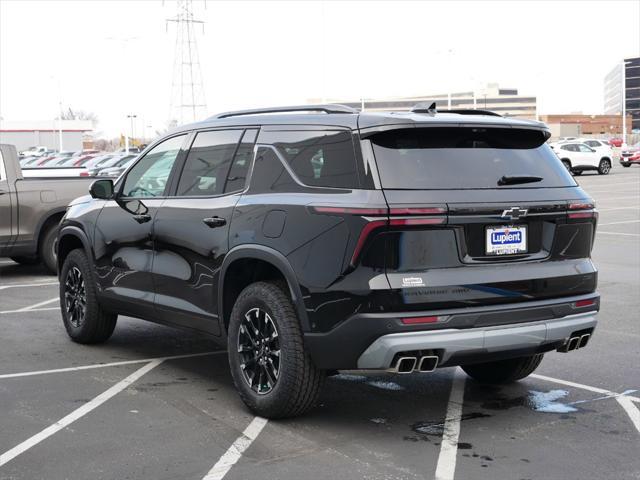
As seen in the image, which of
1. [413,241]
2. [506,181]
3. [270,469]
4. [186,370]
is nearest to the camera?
[270,469]

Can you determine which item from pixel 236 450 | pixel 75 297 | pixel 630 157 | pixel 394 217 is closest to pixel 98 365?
pixel 75 297

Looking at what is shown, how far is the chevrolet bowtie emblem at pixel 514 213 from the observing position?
5367 mm

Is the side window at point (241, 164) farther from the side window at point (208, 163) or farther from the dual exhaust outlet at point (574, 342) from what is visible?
the dual exhaust outlet at point (574, 342)

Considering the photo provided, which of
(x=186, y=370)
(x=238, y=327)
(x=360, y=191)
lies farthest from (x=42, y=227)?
(x=360, y=191)

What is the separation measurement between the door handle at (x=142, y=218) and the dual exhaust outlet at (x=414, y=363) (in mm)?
2669

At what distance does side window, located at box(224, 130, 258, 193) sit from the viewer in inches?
240

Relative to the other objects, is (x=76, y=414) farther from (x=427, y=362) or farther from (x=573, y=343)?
(x=573, y=343)

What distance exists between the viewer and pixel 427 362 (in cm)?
514

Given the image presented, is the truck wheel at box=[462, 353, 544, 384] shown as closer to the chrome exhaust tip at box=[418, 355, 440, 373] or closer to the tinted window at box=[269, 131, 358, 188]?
the chrome exhaust tip at box=[418, 355, 440, 373]

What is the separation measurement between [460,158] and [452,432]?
1.57 metres

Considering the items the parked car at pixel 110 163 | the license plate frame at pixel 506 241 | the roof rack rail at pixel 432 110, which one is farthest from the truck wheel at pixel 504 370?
the parked car at pixel 110 163

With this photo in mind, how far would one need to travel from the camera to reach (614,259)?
14.2m

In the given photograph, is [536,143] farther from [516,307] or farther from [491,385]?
[491,385]

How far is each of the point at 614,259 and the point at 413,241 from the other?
9.89 meters
